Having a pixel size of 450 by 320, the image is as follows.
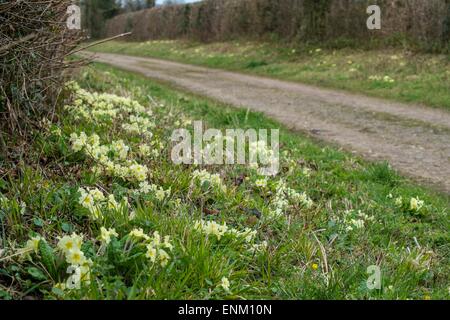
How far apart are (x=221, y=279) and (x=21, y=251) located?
113cm

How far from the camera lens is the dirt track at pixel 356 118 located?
24.2ft

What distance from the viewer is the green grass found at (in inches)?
504

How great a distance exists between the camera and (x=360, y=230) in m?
4.45

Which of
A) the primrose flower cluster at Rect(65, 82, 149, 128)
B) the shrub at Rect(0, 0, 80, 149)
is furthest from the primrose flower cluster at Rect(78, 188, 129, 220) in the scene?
the primrose flower cluster at Rect(65, 82, 149, 128)

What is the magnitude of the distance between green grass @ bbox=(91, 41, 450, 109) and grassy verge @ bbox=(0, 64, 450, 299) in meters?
7.31

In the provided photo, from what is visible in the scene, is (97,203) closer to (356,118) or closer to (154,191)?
(154,191)

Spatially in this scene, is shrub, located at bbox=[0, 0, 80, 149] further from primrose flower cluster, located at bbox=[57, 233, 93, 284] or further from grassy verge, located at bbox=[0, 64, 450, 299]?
primrose flower cluster, located at bbox=[57, 233, 93, 284]

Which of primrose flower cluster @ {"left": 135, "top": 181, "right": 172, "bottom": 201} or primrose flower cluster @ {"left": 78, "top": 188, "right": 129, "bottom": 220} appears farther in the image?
primrose flower cluster @ {"left": 135, "top": 181, "right": 172, "bottom": 201}

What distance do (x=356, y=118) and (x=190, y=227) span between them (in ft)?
24.5

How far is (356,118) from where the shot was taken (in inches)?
406

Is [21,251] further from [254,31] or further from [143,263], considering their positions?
[254,31]
